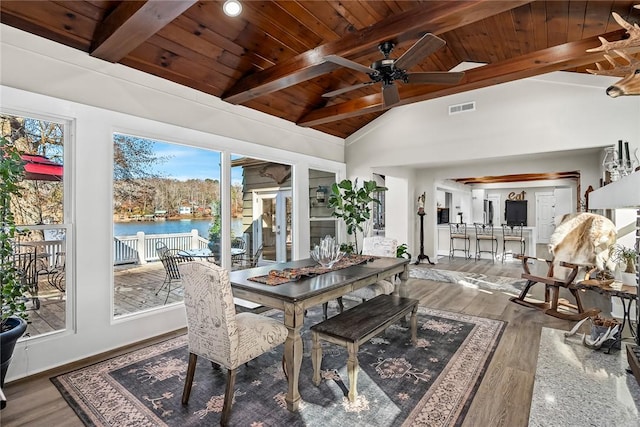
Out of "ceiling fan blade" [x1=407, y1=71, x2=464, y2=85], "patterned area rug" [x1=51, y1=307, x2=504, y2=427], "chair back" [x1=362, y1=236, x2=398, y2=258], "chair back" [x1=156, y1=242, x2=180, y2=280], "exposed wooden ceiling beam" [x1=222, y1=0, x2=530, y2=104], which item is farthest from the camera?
"chair back" [x1=362, y1=236, x2=398, y2=258]

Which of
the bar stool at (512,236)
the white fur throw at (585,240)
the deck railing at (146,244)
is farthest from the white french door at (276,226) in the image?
the bar stool at (512,236)

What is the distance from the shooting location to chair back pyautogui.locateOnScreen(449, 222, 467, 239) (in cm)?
910

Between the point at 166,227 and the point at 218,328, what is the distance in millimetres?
2257

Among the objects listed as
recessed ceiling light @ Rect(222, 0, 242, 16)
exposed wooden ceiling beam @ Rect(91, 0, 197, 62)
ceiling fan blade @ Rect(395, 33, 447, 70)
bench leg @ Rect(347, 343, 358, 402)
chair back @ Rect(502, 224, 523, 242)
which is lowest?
bench leg @ Rect(347, 343, 358, 402)

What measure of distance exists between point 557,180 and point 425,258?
5058 millimetres

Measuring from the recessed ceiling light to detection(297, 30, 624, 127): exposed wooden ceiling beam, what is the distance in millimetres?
1852

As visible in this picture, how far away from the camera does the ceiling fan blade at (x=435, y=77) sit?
283cm

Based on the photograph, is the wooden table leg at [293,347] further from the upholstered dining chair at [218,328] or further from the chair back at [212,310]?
the chair back at [212,310]

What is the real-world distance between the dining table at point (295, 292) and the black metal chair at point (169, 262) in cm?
146

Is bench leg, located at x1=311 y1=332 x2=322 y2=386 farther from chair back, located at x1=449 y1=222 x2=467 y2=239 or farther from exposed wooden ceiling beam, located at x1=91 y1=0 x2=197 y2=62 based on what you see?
chair back, located at x1=449 y1=222 x2=467 y2=239

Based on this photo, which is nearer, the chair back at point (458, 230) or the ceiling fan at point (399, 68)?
the ceiling fan at point (399, 68)

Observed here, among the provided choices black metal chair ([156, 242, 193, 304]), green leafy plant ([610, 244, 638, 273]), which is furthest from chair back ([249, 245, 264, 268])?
green leafy plant ([610, 244, 638, 273])

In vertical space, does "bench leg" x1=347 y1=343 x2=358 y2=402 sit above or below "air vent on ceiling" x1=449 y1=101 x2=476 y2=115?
below

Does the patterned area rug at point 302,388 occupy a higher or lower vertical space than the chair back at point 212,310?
lower
